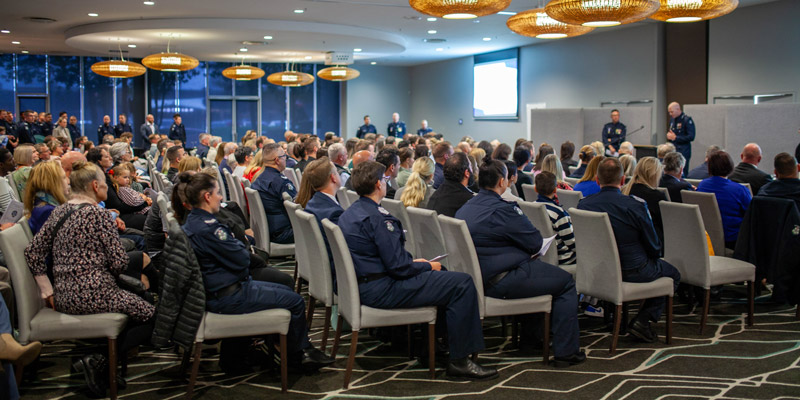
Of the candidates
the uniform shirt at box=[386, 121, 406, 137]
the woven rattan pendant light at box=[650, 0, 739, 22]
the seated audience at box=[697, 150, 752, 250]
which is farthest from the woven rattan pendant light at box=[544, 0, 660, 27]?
the uniform shirt at box=[386, 121, 406, 137]

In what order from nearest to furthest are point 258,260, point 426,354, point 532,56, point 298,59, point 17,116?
point 426,354 < point 258,260 < point 532,56 < point 298,59 < point 17,116

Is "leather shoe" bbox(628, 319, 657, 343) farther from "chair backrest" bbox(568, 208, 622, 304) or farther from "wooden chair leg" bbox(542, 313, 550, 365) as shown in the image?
"wooden chair leg" bbox(542, 313, 550, 365)

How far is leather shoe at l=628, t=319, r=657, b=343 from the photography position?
446 centimetres

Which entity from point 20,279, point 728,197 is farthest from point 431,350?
point 728,197

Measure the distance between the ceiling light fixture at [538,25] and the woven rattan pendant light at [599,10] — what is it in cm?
126

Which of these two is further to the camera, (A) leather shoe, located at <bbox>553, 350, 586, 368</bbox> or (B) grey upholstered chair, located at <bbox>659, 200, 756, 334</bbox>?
(B) grey upholstered chair, located at <bbox>659, 200, 756, 334</bbox>

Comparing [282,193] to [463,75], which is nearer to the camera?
[282,193]

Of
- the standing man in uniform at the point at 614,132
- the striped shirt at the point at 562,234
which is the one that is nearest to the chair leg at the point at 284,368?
the striped shirt at the point at 562,234

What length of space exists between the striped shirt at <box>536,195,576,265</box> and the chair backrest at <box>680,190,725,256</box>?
1.31 m

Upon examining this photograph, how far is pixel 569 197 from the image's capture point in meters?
5.63

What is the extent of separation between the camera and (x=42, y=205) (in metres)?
4.33

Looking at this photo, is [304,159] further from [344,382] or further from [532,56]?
[532,56]

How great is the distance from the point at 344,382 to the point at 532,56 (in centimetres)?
1514

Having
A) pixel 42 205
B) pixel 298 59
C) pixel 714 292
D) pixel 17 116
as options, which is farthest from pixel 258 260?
pixel 17 116
